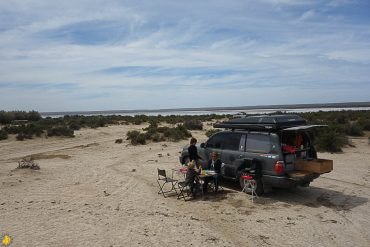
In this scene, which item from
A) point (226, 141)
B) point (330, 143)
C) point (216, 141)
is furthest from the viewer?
point (330, 143)

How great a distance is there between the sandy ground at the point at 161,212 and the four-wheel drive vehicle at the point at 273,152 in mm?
655

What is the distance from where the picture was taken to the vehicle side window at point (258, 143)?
9.83m

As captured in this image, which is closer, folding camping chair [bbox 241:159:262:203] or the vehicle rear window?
folding camping chair [bbox 241:159:262:203]

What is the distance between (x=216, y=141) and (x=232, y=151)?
92 cm

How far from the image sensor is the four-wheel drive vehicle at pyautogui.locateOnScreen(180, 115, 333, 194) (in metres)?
9.50

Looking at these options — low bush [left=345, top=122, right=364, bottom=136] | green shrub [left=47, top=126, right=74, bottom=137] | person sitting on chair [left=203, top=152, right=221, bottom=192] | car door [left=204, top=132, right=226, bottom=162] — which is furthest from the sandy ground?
green shrub [left=47, top=126, right=74, bottom=137]

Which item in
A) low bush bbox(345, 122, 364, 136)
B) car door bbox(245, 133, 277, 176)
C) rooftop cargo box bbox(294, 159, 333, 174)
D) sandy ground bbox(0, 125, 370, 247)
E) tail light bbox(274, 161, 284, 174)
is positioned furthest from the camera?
low bush bbox(345, 122, 364, 136)

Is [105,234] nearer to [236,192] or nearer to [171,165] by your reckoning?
[236,192]

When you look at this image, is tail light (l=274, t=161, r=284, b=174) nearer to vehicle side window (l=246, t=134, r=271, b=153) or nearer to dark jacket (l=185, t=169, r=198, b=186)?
vehicle side window (l=246, t=134, r=271, b=153)

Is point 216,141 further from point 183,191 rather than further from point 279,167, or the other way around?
point 279,167

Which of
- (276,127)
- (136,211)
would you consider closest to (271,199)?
(276,127)

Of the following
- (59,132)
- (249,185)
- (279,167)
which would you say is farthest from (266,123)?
(59,132)

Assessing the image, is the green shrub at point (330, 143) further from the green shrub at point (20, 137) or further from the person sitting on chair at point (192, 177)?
the green shrub at point (20, 137)

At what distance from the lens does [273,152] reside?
9.59 metres
